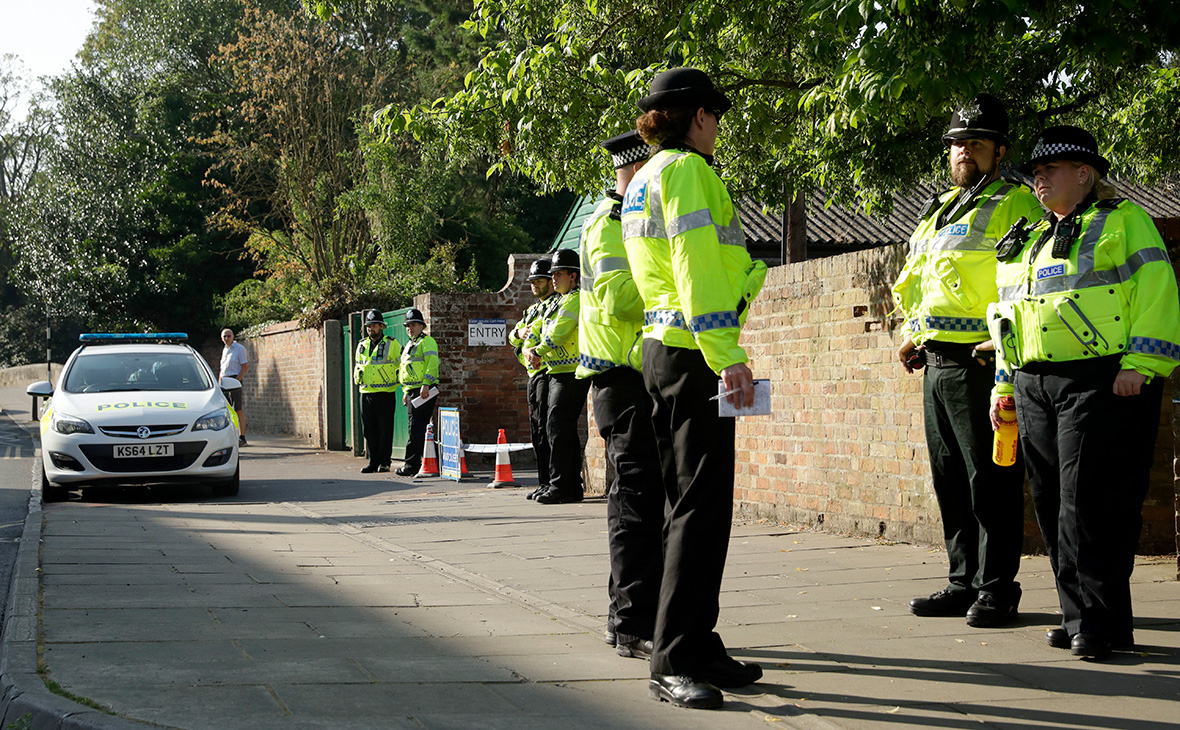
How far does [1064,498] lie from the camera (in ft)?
15.5

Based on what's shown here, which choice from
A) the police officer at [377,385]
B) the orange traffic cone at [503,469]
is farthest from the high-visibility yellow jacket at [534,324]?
the police officer at [377,385]

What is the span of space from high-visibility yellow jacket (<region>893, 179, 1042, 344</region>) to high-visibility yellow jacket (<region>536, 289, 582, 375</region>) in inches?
187

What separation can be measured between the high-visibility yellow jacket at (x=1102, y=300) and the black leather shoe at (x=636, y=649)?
1.91 m

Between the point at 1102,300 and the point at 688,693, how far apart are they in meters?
2.25

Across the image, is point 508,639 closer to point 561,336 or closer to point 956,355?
point 956,355

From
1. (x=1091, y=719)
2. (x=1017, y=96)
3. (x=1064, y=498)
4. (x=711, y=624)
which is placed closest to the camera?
(x=1091, y=719)

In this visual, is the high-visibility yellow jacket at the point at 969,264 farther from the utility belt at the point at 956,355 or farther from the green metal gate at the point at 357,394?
the green metal gate at the point at 357,394

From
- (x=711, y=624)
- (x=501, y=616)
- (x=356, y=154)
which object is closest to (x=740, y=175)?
(x=501, y=616)

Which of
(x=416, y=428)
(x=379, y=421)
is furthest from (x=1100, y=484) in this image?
(x=379, y=421)

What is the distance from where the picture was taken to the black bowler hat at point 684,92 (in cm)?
429

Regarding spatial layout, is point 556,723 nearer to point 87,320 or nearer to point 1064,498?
point 1064,498

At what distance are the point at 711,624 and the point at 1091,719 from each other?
1246mm

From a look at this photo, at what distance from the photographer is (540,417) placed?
11273 millimetres

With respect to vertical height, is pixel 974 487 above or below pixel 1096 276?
below
